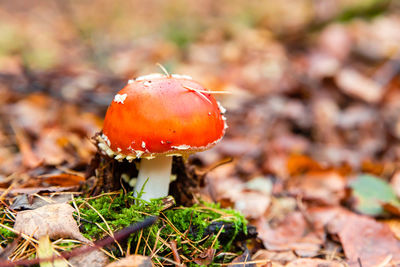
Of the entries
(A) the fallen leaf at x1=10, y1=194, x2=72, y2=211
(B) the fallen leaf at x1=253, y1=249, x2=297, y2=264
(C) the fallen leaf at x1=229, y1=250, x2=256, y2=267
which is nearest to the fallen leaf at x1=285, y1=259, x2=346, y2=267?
(B) the fallen leaf at x1=253, y1=249, x2=297, y2=264

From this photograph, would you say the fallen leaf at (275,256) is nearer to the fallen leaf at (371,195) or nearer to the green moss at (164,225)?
the green moss at (164,225)

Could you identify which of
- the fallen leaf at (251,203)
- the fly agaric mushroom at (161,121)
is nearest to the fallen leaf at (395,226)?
the fallen leaf at (251,203)

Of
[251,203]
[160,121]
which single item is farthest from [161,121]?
[251,203]

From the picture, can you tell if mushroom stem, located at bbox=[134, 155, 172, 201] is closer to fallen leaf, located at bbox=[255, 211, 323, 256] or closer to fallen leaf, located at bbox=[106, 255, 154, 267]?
fallen leaf, located at bbox=[106, 255, 154, 267]

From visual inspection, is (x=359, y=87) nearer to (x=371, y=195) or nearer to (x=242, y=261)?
(x=371, y=195)

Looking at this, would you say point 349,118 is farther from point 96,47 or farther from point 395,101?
point 96,47

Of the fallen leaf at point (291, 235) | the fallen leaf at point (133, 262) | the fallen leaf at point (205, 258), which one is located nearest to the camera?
the fallen leaf at point (133, 262)

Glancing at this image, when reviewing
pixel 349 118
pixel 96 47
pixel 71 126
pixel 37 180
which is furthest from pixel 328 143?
pixel 96 47
